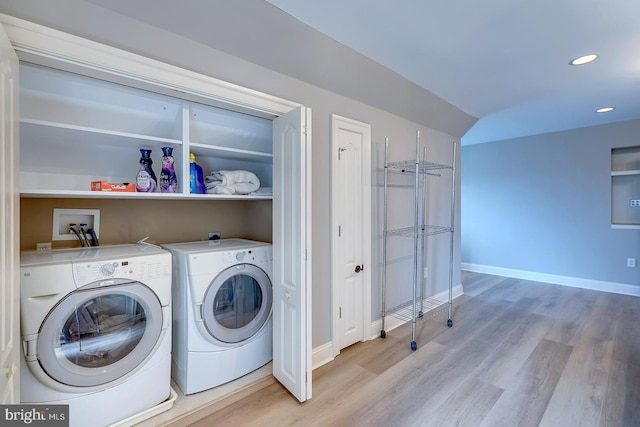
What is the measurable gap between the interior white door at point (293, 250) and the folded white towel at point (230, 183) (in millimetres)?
329

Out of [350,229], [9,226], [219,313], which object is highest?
[9,226]

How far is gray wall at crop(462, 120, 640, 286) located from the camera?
3945 mm

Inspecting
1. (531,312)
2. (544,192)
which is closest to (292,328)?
(531,312)

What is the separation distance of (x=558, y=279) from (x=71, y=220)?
19.9 ft

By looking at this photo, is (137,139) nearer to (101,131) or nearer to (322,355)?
A: (101,131)

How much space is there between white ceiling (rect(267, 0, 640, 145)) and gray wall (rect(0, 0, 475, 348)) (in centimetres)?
13

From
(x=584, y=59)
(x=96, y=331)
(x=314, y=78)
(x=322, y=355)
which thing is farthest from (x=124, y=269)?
(x=584, y=59)

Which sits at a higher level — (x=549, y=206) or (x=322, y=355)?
(x=549, y=206)

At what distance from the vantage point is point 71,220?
1.88 metres

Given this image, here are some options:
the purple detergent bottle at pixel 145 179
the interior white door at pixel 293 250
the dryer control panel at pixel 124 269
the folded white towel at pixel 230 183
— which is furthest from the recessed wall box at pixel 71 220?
→ the interior white door at pixel 293 250

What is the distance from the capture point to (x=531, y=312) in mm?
3277

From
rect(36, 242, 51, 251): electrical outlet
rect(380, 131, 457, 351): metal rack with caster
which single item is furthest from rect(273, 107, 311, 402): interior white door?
rect(36, 242, 51, 251): electrical outlet

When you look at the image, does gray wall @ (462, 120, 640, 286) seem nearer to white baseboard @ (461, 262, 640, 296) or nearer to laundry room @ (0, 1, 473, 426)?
white baseboard @ (461, 262, 640, 296)

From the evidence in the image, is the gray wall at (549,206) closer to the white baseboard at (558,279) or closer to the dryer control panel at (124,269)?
the white baseboard at (558,279)
